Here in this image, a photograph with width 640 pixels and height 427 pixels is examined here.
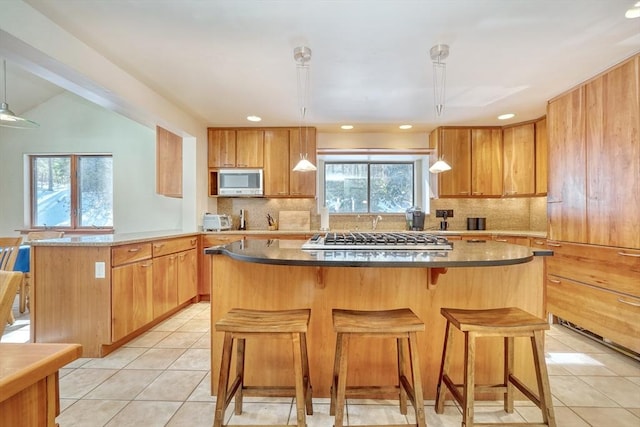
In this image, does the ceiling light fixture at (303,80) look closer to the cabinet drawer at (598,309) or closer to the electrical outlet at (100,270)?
the electrical outlet at (100,270)

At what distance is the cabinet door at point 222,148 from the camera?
4344mm

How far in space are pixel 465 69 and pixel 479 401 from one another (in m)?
2.48

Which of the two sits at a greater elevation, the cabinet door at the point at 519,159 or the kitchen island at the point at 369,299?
the cabinet door at the point at 519,159

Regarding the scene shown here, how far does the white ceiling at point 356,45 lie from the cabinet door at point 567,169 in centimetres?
22

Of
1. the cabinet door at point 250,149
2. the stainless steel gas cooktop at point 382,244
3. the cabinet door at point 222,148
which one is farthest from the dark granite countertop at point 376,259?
the cabinet door at point 222,148

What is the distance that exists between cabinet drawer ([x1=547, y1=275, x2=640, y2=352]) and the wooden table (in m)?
3.31

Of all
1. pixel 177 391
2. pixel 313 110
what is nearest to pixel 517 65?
pixel 313 110

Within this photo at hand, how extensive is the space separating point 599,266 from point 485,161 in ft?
6.57

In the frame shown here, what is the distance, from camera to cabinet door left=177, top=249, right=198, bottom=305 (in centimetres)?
352

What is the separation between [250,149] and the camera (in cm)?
434

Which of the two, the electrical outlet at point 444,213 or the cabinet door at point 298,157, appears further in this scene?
the electrical outlet at point 444,213

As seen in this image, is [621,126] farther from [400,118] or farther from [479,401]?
[479,401]

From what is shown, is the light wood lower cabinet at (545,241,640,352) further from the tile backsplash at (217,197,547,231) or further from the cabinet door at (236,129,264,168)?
the cabinet door at (236,129,264,168)

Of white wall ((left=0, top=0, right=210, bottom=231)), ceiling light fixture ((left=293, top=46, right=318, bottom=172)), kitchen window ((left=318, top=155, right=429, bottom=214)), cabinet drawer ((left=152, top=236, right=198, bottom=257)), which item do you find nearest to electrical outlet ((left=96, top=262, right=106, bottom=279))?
cabinet drawer ((left=152, top=236, right=198, bottom=257))
